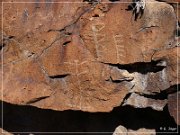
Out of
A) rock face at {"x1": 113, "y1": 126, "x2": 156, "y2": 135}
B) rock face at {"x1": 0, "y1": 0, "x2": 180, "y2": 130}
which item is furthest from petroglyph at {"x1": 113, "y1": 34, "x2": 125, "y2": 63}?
rock face at {"x1": 113, "y1": 126, "x2": 156, "y2": 135}

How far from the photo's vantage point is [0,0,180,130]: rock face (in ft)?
11.4

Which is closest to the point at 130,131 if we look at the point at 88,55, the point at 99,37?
the point at 88,55

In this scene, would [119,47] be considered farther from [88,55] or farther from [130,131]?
[130,131]

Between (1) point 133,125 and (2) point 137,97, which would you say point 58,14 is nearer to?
(2) point 137,97

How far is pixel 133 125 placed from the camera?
4160 mm

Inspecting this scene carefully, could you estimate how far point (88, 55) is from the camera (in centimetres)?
360

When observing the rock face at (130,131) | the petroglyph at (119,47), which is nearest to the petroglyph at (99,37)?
the petroglyph at (119,47)

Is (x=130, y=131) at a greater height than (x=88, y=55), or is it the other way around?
(x=88, y=55)

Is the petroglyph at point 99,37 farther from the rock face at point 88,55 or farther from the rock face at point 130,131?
the rock face at point 130,131

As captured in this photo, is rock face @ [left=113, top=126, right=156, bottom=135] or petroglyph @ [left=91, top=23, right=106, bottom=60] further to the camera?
rock face @ [left=113, top=126, right=156, bottom=135]

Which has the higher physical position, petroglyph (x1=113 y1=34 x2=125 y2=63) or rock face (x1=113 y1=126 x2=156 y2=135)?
petroglyph (x1=113 y1=34 x2=125 y2=63)

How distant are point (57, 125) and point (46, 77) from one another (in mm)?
856

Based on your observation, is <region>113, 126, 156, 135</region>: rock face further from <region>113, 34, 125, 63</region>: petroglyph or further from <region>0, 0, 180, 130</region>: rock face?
<region>113, 34, 125, 63</region>: petroglyph

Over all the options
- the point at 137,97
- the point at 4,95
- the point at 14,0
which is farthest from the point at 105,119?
the point at 14,0
